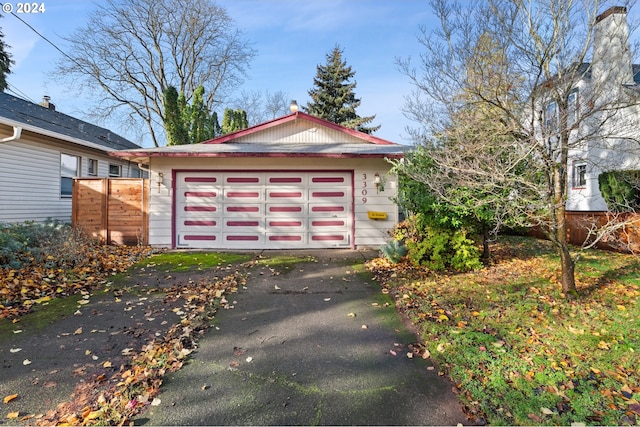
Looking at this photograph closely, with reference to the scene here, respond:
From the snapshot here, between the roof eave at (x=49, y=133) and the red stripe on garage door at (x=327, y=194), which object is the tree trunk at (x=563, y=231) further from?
the roof eave at (x=49, y=133)

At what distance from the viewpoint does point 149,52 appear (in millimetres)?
20891

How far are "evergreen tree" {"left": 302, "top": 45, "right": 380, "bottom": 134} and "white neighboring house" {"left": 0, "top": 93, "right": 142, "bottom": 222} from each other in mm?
16772

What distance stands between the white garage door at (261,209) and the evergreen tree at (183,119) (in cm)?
543

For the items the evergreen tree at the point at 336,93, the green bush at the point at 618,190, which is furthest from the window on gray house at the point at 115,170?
the green bush at the point at 618,190

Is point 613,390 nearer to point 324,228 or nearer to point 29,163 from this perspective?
point 324,228

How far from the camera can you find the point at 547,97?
4242 mm

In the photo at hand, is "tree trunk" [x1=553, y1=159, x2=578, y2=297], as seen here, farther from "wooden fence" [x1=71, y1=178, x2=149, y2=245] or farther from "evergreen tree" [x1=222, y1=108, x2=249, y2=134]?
"evergreen tree" [x1=222, y1=108, x2=249, y2=134]

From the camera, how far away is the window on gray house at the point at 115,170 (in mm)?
13258

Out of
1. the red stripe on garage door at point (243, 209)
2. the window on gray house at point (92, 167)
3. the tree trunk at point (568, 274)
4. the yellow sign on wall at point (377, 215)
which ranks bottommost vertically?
the tree trunk at point (568, 274)

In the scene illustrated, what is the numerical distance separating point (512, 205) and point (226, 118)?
15.1m

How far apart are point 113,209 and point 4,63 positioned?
1434 centimetres

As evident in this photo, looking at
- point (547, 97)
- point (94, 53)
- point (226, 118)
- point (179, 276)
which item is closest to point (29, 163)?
point (179, 276)

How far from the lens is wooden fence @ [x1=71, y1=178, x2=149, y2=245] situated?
8688 millimetres

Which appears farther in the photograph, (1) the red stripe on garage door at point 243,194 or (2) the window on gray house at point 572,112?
(1) the red stripe on garage door at point 243,194
